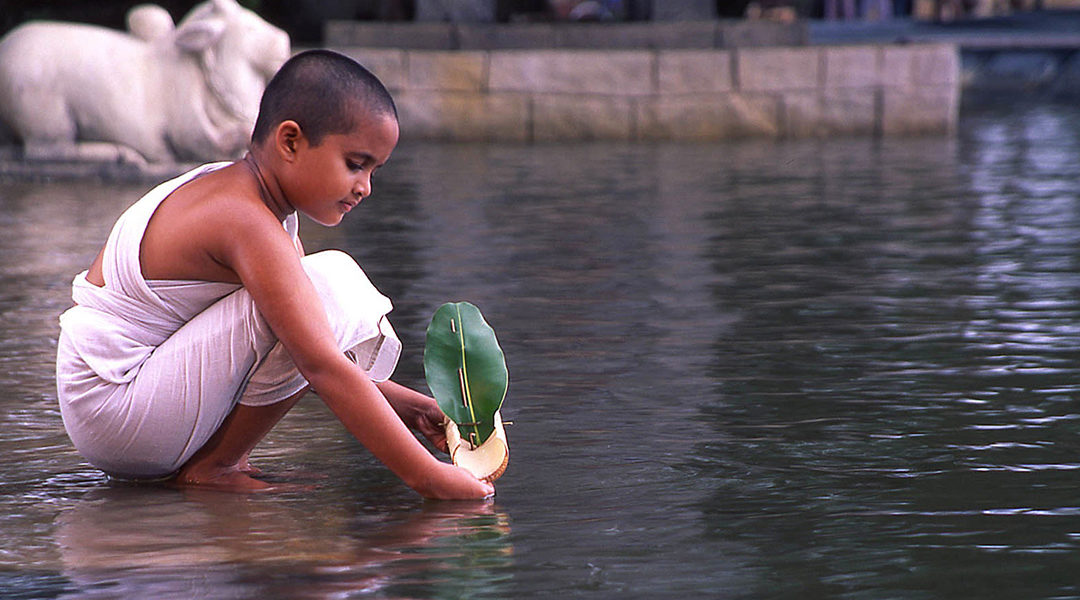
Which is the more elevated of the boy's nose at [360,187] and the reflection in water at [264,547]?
the boy's nose at [360,187]

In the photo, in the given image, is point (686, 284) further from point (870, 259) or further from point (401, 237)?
point (401, 237)

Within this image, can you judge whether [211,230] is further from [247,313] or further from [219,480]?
[219,480]

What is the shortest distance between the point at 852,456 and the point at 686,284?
96.8 inches

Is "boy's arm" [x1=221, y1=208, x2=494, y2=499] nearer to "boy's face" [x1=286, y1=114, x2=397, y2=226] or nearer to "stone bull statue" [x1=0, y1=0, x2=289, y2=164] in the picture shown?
"boy's face" [x1=286, y1=114, x2=397, y2=226]

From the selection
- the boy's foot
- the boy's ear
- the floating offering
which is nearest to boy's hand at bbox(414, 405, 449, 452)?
the floating offering

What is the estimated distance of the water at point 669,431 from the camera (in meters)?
2.64

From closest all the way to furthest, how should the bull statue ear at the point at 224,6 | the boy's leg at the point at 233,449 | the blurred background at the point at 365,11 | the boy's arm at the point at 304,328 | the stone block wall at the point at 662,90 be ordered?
1. the boy's arm at the point at 304,328
2. the boy's leg at the point at 233,449
3. the bull statue ear at the point at 224,6
4. the stone block wall at the point at 662,90
5. the blurred background at the point at 365,11

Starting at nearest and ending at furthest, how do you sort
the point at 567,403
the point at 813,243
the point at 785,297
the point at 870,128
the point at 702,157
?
the point at 567,403
the point at 785,297
the point at 813,243
the point at 702,157
the point at 870,128

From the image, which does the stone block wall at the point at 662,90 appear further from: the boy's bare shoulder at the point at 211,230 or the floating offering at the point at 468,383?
the boy's bare shoulder at the point at 211,230

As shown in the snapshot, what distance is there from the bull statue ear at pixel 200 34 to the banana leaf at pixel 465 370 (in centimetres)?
589

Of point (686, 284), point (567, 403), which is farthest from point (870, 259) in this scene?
point (567, 403)

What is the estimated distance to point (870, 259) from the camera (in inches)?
252

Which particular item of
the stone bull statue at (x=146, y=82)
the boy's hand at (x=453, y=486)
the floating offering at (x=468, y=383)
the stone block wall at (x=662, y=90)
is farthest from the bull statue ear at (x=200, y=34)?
the boy's hand at (x=453, y=486)

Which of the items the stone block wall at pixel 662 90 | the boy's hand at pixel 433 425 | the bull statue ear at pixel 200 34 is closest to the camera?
the boy's hand at pixel 433 425
